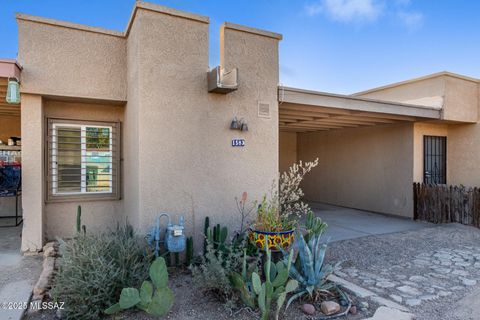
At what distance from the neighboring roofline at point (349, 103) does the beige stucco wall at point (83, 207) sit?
381cm

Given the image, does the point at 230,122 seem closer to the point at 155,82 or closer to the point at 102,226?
the point at 155,82

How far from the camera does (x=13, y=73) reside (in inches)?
217

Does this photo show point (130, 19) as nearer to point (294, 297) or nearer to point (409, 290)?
point (294, 297)

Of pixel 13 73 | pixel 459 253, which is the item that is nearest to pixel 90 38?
pixel 13 73

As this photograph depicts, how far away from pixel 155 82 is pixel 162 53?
1.85ft

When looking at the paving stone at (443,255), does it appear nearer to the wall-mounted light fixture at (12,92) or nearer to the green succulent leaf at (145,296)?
the green succulent leaf at (145,296)

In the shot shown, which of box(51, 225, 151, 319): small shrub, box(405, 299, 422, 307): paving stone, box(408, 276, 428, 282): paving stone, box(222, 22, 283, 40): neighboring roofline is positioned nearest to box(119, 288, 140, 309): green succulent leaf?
box(51, 225, 151, 319): small shrub

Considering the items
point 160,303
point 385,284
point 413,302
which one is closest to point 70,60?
point 160,303

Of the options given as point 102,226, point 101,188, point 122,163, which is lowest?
point 102,226

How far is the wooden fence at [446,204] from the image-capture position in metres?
9.41

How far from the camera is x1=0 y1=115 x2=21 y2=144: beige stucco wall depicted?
33.9 feet

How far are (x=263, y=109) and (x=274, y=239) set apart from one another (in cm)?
293

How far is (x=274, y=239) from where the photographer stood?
501 centimetres

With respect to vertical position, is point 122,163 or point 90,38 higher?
point 90,38
